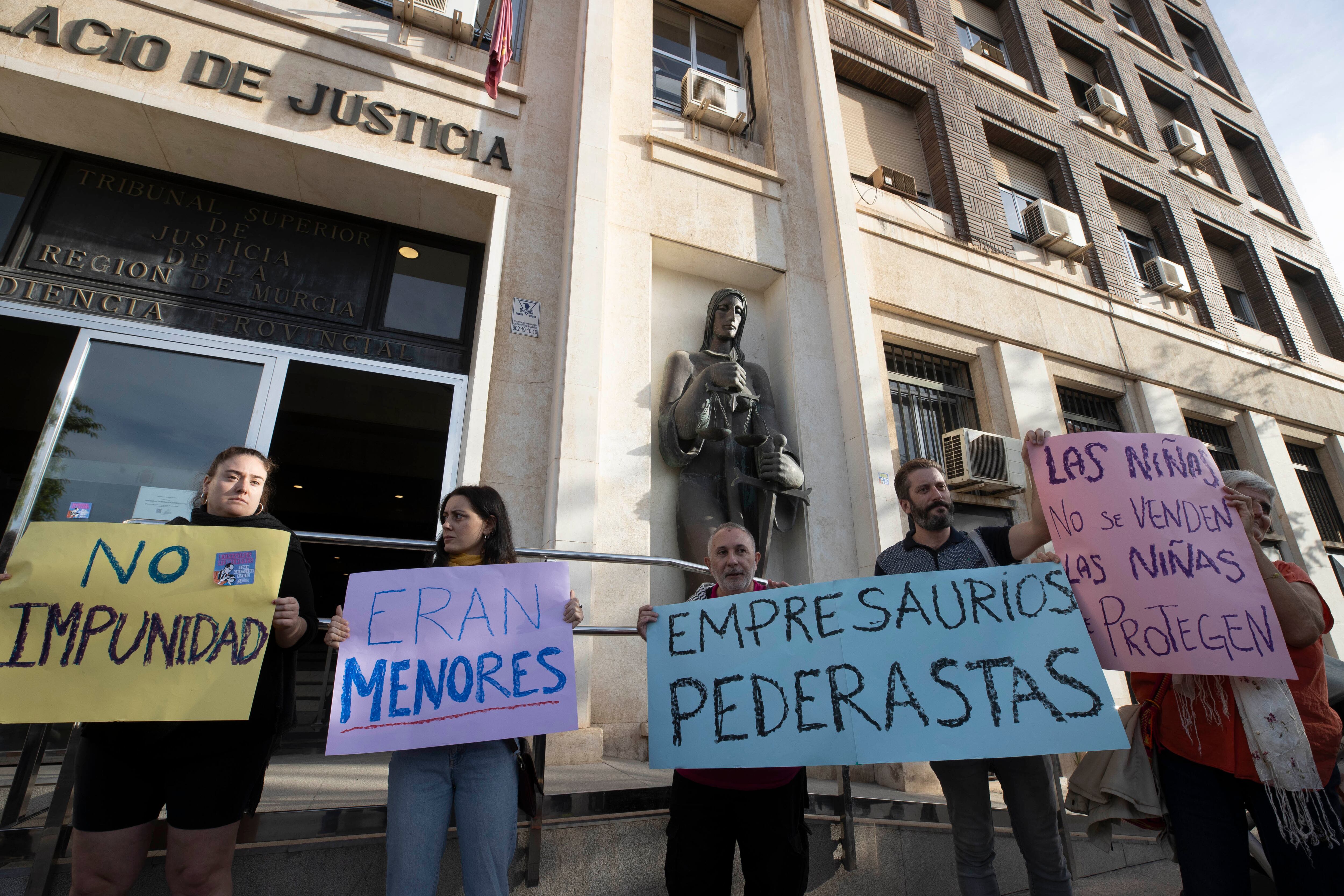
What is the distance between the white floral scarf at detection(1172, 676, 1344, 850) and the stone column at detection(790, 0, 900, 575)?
3096mm

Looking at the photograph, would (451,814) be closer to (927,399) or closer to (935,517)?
(935,517)

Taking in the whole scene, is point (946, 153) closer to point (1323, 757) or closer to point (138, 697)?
point (1323, 757)

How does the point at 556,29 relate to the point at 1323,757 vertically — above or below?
above

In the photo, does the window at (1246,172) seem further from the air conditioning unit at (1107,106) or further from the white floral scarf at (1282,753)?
the white floral scarf at (1282,753)

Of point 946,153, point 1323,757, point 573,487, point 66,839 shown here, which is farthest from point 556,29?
point 1323,757

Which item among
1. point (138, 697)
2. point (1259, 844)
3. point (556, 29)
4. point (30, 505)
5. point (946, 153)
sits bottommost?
point (1259, 844)

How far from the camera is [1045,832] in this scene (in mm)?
2064

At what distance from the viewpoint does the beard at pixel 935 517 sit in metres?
2.40

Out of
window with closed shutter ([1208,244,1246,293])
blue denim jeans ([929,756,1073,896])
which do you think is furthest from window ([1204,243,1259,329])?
blue denim jeans ([929,756,1073,896])

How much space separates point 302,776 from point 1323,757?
13.2 ft

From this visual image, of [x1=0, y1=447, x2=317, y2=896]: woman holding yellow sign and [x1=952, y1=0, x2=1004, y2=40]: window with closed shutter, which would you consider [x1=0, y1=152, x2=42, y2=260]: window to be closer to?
[x1=0, y1=447, x2=317, y2=896]: woman holding yellow sign

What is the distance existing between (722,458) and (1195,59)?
60.1ft

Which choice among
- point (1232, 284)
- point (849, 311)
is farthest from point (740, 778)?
point (1232, 284)

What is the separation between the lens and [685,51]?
7965 mm
